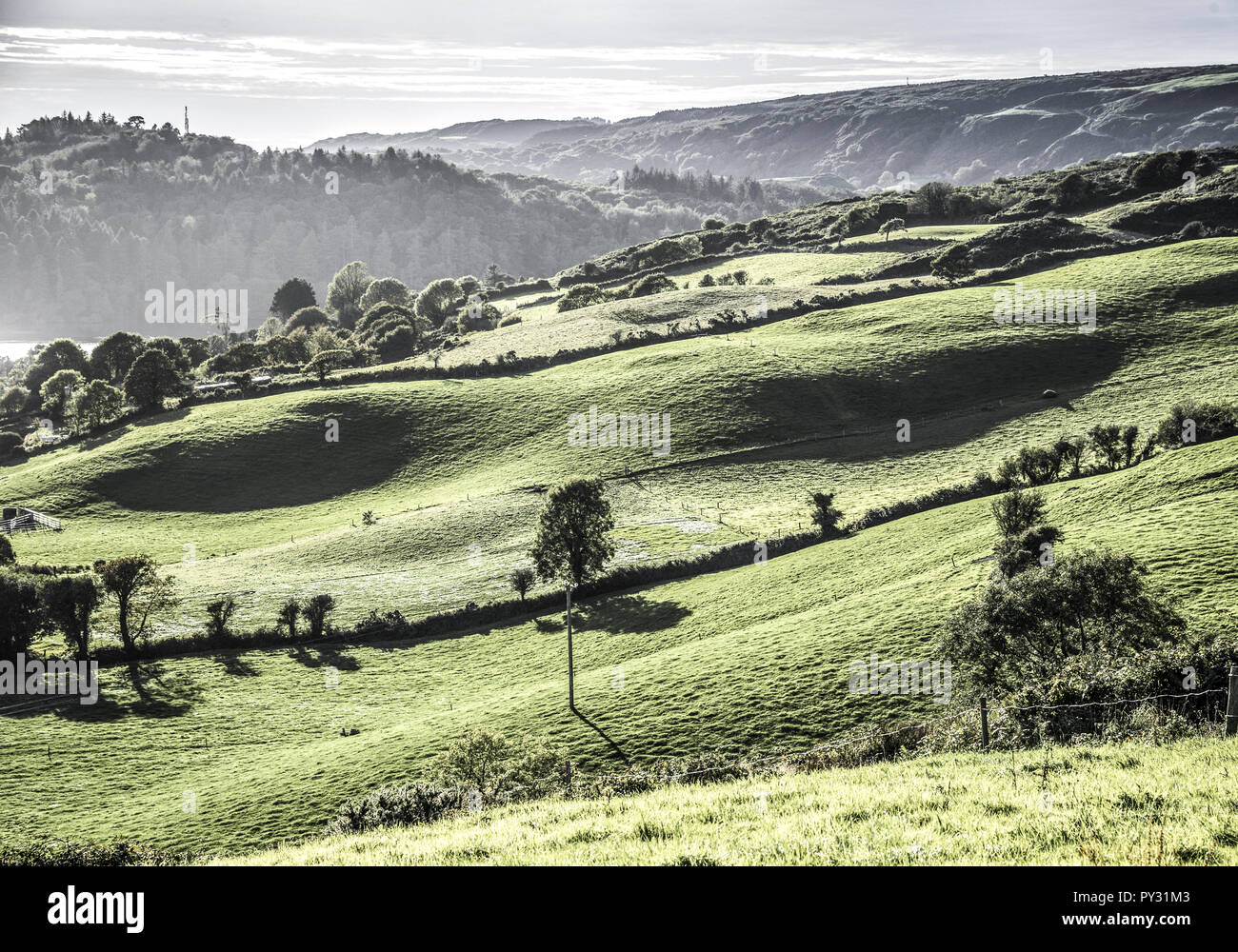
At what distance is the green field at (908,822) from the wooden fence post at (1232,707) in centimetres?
73

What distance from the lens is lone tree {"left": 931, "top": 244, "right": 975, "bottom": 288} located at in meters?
129

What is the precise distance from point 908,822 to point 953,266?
131 metres

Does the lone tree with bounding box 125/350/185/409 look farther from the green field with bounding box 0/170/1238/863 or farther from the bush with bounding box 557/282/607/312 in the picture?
the bush with bounding box 557/282/607/312

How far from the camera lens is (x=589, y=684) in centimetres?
4341

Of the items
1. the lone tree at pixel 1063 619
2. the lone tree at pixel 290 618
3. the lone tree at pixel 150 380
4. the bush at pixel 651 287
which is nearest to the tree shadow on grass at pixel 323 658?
the lone tree at pixel 290 618

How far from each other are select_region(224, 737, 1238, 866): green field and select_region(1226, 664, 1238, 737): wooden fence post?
0.73 metres

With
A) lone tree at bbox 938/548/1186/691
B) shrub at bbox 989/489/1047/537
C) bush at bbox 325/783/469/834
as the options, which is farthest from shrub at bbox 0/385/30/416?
lone tree at bbox 938/548/1186/691

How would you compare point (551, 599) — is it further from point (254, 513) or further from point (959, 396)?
point (959, 396)

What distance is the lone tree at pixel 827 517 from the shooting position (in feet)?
212

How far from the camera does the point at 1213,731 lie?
19328mm

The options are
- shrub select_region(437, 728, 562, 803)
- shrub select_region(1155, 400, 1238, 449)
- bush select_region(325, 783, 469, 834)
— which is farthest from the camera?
shrub select_region(1155, 400, 1238, 449)
